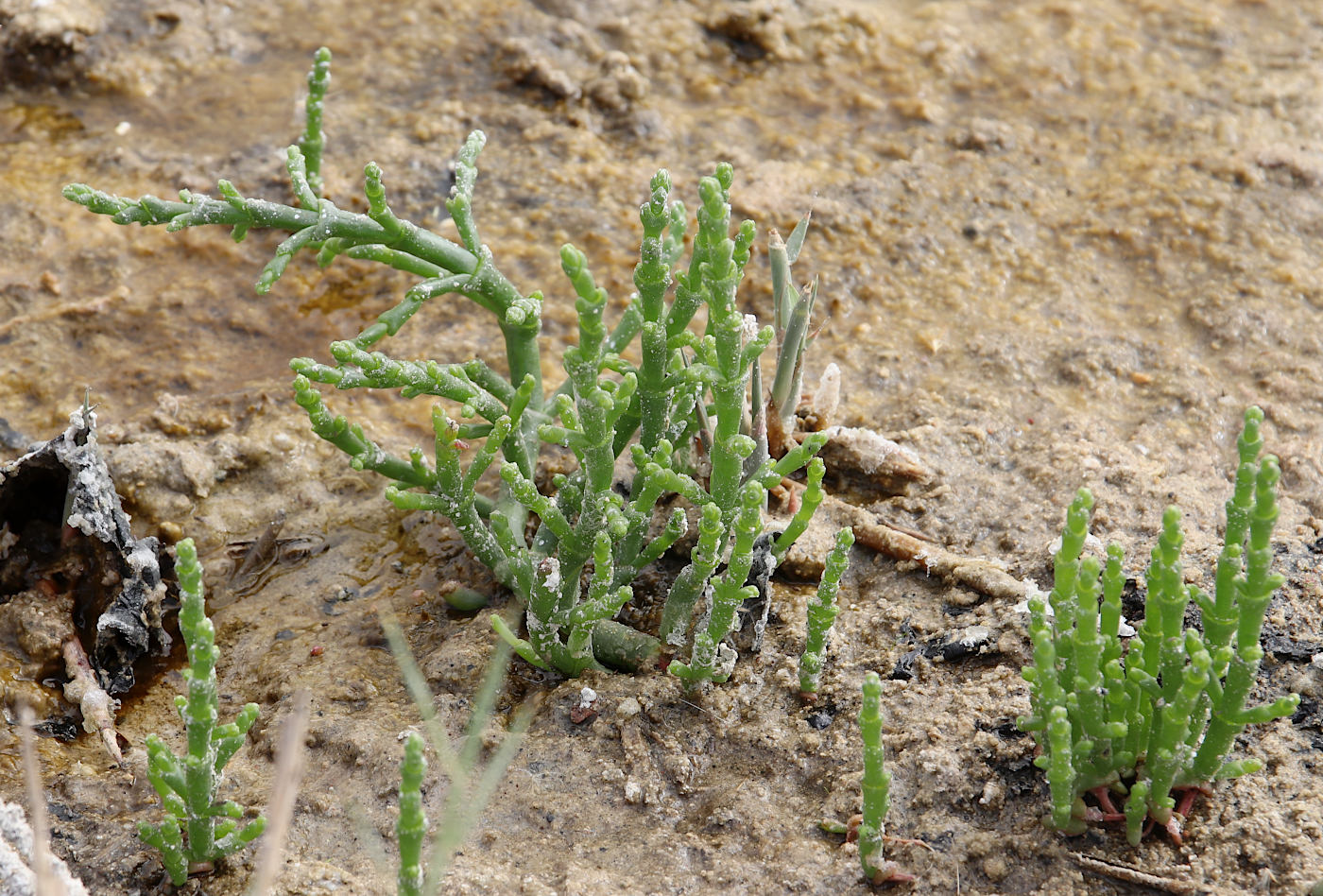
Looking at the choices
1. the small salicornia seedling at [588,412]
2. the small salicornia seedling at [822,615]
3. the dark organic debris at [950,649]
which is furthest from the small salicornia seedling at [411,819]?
the dark organic debris at [950,649]

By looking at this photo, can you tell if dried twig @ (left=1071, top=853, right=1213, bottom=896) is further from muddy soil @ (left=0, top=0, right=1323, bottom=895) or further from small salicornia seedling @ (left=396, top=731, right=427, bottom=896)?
small salicornia seedling @ (left=396, top=731, right=427, bottom=896)

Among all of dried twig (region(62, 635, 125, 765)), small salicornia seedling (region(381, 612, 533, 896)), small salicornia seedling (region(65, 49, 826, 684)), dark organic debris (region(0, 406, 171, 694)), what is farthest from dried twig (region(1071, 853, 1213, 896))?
dark organic debris (region(0, 406, 171, 694))

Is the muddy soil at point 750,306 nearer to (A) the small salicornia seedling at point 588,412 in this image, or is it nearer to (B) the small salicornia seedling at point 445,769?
(B) the small salicornia seedling at point 445,769

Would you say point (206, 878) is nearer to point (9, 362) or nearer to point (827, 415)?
point (827, 415)

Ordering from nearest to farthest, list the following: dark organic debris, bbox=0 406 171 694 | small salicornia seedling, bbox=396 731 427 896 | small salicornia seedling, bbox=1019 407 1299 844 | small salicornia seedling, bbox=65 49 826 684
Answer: small salicornia seedling, bbox=396 731 427 896 → small salicornia seedling, bbox=1019 407 1299 844 → small salicornia seedling, bbox=65 49 826 684 → dark organic debris, bbox=0 406 171 694

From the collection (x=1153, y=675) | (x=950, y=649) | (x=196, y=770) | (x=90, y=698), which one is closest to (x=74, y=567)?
(x=90, y=698)

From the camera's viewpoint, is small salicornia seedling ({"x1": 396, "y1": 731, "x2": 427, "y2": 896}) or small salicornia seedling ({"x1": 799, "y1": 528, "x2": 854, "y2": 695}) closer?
small salicornia seedling ({"x1": 396, "y1": 731, "x2": 427, "y2": 896})
